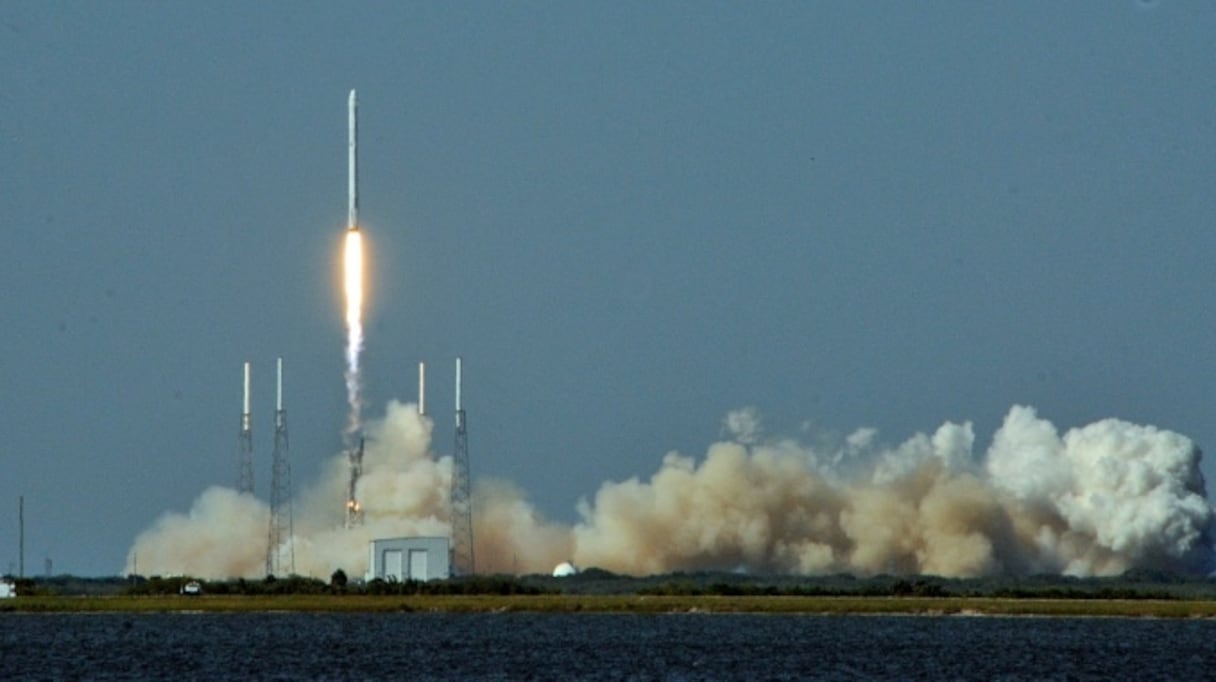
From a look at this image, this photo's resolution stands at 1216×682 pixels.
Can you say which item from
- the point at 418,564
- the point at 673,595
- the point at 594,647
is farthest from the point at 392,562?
the point at 594,647

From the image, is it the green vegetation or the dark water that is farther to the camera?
the green vegetation

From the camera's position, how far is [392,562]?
139125 millimetres

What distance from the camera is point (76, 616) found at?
13900 cm

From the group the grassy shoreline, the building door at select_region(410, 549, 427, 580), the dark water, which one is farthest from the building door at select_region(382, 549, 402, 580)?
the dark water

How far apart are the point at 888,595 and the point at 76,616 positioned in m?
34.4

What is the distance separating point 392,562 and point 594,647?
2798 cm

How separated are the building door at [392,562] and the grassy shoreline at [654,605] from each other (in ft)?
11.6

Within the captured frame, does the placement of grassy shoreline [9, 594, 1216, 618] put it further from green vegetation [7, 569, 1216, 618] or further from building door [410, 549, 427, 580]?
building door [410, 549, 427, 580]

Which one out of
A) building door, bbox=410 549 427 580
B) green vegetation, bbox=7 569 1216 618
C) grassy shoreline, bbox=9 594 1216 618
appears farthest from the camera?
building door, bbox=410 549 427 580

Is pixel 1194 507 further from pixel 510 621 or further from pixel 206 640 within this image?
pixel 206 640

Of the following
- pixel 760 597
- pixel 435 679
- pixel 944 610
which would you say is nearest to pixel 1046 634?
pixel 944 610

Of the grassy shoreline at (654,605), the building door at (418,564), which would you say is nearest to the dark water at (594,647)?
the grassy shoreline at (654,605)

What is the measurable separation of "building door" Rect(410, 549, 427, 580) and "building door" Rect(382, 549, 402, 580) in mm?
594

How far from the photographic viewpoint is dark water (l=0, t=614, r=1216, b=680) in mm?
98812
